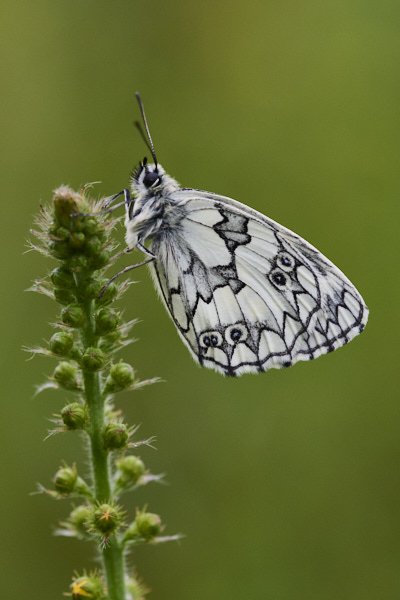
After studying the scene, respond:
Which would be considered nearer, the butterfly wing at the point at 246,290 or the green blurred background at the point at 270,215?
the butterfly wing at the point at 246,290

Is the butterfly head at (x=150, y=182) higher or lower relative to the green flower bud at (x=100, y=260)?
higher

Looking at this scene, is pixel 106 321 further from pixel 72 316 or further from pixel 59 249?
pixel 59 249

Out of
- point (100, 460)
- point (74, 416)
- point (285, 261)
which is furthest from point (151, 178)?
point (100, 460)

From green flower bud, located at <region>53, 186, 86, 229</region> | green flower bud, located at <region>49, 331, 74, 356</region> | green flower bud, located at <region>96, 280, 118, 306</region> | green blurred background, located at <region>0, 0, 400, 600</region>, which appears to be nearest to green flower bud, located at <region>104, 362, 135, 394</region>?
green flower bud, located at <region>49, 331, 74, 356</region>

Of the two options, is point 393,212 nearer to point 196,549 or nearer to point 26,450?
point 196,549

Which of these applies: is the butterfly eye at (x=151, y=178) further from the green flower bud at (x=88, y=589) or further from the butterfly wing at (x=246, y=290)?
the green flower bud at (x=88, y=589)

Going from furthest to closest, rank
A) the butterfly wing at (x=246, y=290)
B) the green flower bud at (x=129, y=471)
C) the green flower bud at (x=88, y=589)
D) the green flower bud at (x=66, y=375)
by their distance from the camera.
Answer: the butterfly wing at (x=246, y=290) → the green flower bud at (x=129, y=471) → the green flower bud at (x=66, y=375) → the green flower bud at (x=88, y=589)

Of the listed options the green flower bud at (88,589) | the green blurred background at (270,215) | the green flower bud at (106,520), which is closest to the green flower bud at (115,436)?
the green flower bud at (106,520)

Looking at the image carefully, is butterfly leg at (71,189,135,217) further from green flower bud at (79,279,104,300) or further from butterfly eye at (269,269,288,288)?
butterfly eye at (269,269,288,288)
